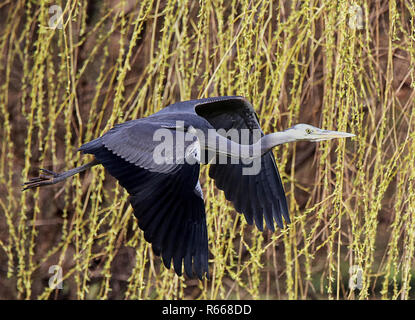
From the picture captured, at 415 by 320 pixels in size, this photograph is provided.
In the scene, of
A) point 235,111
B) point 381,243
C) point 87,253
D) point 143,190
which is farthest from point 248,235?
point 143,190

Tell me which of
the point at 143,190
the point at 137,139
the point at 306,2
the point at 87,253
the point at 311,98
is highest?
the point at 306,2

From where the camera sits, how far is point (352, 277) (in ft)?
5.71

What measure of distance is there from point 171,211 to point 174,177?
77 mm

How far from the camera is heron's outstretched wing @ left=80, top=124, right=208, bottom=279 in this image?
5.02 feet

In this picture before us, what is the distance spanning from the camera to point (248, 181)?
2021 mm

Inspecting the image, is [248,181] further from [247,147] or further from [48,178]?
[48,178]

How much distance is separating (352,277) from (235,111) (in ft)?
1.91

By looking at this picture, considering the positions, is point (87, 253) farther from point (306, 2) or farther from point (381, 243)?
point (381, 243)

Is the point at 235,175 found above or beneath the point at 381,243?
above

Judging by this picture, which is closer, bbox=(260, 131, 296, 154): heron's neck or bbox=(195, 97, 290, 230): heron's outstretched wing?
bbox=(260, 131, 296, 154): heron's neck

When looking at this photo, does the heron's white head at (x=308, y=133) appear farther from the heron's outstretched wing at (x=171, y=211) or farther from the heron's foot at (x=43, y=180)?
the heron's foot at (x=43, y=180)

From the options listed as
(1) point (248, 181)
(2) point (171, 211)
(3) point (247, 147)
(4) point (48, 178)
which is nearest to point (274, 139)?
(3) point (247, 147)

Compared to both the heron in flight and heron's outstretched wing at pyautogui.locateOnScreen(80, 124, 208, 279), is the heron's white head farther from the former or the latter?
heron's outstretched wing at pyautogui.locateOnScreen(80, 124, 208, 279)

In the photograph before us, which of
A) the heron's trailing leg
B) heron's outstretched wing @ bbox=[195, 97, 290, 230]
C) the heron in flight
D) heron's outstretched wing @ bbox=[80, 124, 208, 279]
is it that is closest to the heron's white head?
the heron in flight
